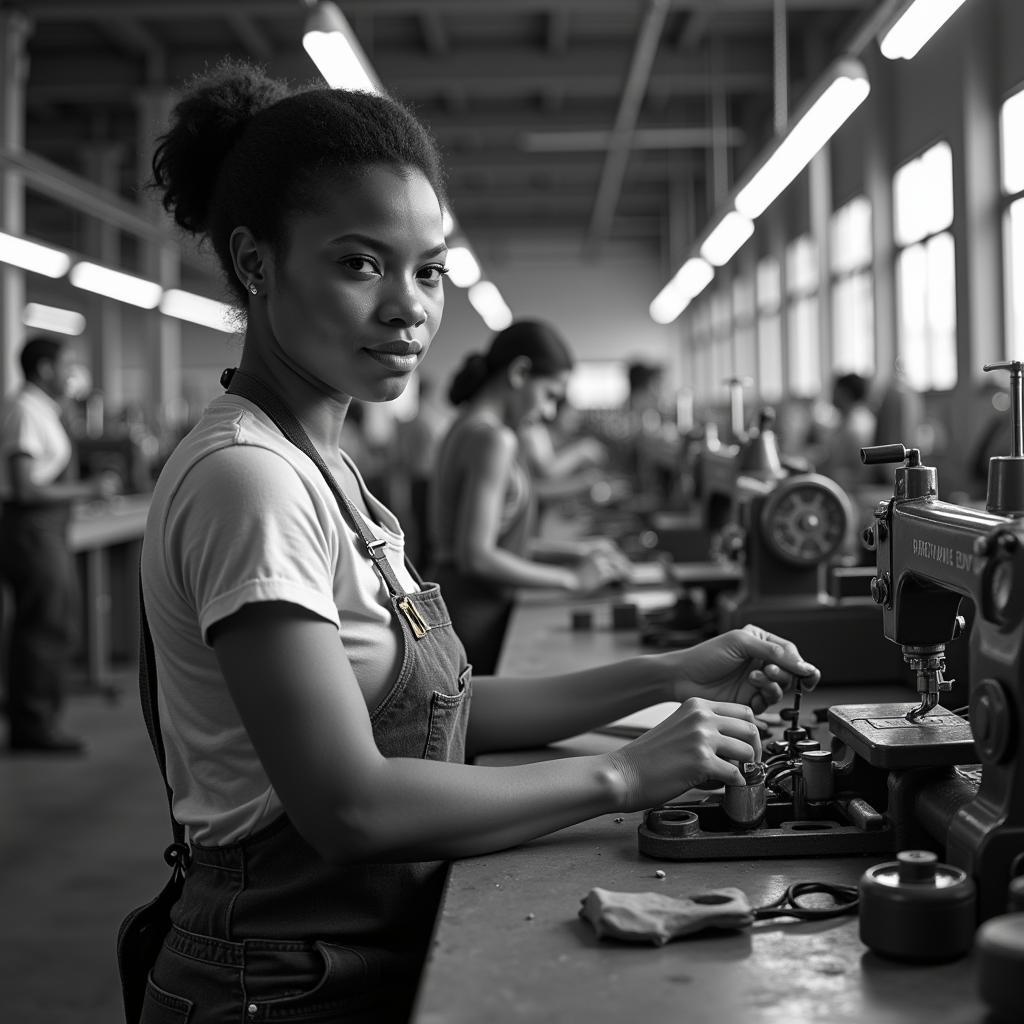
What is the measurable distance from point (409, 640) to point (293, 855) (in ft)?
0.75

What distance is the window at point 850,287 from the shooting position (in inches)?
412

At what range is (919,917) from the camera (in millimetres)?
977

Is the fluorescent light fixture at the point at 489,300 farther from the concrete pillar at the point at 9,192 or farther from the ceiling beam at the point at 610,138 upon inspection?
the concrete pillar at the point at 9,192

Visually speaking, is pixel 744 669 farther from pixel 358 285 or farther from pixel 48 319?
pixel 48 319

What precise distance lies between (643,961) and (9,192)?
814 centimetres

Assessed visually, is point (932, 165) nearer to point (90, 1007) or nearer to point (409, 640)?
point (90, 1007)

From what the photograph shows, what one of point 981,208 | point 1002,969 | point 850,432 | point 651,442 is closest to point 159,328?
point 651,442

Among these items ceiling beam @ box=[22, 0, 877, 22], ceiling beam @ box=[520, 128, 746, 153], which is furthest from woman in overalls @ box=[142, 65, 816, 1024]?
ceiling beam @ box=[520, 128, 746, 153]

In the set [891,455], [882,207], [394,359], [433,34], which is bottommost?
[891,455]

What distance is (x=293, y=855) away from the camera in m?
1.18

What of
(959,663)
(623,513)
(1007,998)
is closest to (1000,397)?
(623,513)

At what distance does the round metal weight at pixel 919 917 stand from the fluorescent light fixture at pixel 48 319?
52.2ft

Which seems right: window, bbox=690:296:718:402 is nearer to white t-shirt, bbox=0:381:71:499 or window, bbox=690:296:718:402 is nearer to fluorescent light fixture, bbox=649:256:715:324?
fluorescent light fixture, bbox=649:256:715:324

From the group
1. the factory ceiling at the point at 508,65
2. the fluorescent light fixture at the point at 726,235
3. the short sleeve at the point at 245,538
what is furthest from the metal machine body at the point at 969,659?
the fluorescent light fixture at the point at 726,235
